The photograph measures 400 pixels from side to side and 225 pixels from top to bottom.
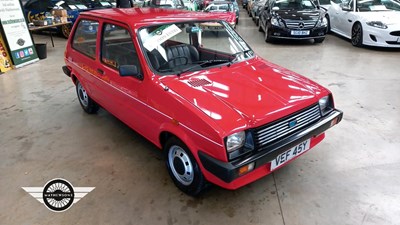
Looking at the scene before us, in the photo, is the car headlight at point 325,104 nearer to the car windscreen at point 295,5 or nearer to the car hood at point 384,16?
the car hood at point 384,16

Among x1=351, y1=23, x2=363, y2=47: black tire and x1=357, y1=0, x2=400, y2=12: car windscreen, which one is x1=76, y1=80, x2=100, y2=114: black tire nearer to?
x1=351, y1=23, x2=363, y2=47: black tire

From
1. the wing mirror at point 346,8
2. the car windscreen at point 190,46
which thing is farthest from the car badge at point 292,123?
the wing mirror at point 346,8

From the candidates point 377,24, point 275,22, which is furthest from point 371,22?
point 275,22

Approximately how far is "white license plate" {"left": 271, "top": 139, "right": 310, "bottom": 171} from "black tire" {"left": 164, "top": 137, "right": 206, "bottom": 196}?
54 centimetres

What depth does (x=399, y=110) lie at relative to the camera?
3803 mm

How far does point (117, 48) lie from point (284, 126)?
180 centimetres

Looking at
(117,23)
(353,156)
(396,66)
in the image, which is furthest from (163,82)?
(396,66)

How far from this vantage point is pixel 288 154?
220 centimetres

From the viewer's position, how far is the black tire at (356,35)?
729 cm

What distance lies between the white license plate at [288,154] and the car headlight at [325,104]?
346mm

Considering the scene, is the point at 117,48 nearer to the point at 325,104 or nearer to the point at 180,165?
the point at 180,165

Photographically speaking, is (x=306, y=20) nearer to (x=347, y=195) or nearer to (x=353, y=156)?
(x=353, y=156)

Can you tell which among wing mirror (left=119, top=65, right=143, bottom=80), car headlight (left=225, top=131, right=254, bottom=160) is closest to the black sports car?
wing mirror (left=119, top=65, right=143, bottom=80)

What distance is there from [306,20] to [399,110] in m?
4.43
